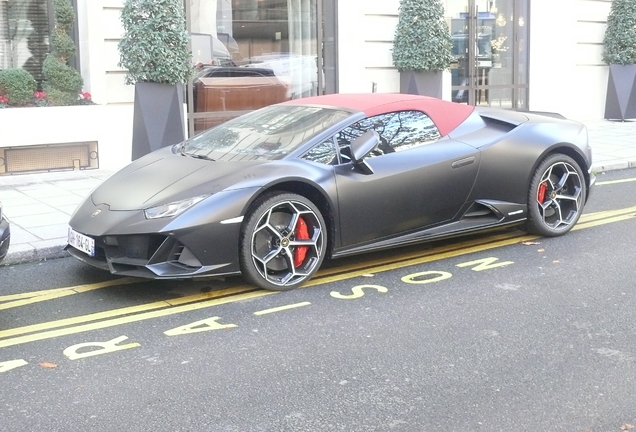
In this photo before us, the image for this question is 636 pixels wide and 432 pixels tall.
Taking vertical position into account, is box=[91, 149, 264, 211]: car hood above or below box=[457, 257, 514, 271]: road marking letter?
above

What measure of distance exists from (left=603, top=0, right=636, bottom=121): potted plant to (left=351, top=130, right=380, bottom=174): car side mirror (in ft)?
44.8

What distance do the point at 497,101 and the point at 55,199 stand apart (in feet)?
36.4

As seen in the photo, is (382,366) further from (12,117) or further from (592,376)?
(12,117)

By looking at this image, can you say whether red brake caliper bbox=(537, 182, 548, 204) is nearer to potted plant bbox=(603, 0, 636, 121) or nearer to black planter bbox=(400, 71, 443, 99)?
black planter bbox=(400, 71, 443, 99)

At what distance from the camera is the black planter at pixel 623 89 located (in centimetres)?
1827

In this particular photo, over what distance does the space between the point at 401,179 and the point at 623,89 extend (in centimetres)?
1362

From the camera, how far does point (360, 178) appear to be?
6195 mm

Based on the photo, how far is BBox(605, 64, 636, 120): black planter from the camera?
18.3 m

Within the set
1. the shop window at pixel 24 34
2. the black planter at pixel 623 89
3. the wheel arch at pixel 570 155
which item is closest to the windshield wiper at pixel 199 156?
the wheel arch at pixel 570 155

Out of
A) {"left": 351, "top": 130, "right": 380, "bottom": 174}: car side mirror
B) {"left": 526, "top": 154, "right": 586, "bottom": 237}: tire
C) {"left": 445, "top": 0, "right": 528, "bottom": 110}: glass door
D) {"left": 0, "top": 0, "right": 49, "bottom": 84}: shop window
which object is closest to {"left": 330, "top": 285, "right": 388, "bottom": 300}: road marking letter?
{"left": 351, "top": 130, "right": 380, "bottom": 174}: car side mirror

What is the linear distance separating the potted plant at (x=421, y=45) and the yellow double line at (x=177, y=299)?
7479mm

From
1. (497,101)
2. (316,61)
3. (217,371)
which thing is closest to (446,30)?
(316,61)

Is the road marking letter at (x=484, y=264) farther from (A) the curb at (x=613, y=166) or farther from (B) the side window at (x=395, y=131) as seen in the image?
(A) the curb at (x=613, y=166)

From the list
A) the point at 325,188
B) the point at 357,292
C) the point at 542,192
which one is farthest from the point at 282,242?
the point at 542,192
